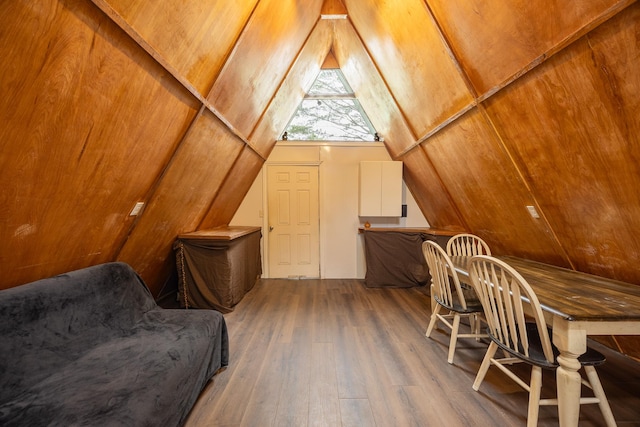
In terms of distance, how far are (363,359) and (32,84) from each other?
8.26ft

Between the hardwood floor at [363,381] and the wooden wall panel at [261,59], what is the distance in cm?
212

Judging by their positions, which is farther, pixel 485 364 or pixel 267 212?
pixel 267 212

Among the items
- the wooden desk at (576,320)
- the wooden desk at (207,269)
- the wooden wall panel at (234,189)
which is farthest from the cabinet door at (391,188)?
the wooden desk at (576,320)

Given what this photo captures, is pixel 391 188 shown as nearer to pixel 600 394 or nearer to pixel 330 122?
pixel 330 122

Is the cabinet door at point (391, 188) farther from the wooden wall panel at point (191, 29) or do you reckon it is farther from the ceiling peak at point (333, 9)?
the wooden wall panel at point (191, 29)

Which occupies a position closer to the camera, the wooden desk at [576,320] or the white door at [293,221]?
the wooden desk at [576,320]

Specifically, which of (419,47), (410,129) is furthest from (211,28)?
(410,129)

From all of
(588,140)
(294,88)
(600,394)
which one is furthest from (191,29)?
(600,394)

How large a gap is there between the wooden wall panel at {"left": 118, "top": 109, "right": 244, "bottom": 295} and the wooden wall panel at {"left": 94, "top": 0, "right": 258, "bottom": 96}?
14.4 inches

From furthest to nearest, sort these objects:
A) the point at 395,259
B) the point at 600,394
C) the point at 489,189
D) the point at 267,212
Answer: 1. the point at 267,212
2. the point at 395,259
3. the point at 489,189
4. the point at 600,394

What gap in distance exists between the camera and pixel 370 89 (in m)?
3.60

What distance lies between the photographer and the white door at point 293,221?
4.53 metres

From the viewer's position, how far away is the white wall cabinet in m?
4.12

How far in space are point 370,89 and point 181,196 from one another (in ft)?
8.98
